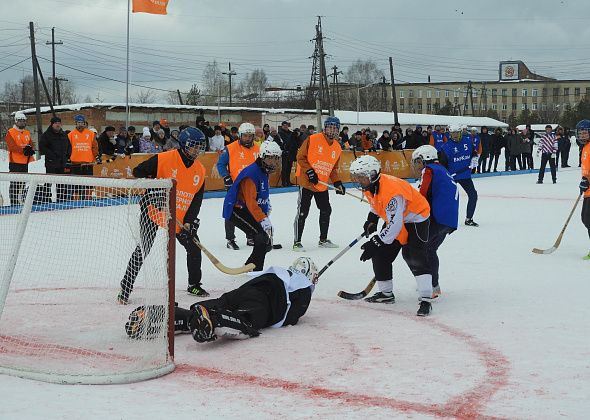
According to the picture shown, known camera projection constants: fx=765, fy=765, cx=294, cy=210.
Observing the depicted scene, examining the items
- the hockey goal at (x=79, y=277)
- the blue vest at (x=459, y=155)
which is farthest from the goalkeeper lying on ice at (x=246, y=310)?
the blue vest at (x=459, y=155)

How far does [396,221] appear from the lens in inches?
213

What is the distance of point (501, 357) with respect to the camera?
4.37m

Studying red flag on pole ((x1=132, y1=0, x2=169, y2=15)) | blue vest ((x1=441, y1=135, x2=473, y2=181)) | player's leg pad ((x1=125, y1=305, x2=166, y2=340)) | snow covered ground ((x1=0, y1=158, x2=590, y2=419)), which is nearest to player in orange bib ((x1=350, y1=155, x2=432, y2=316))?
snow covered ground ((x1=0, y1=158, x2=590, y2=419))

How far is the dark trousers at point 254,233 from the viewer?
257 inches

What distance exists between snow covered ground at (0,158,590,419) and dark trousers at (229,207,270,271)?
344mm

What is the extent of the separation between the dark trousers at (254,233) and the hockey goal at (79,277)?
3.89 ft

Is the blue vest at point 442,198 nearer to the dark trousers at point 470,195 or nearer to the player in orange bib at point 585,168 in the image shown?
the player in orange bib at point 585,168

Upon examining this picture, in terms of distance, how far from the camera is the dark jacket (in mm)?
12203

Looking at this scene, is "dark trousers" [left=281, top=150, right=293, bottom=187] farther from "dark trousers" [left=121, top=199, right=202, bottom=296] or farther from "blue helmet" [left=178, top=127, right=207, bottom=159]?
"blue helmet" [left=178, top=127, right=207, bottom=159]

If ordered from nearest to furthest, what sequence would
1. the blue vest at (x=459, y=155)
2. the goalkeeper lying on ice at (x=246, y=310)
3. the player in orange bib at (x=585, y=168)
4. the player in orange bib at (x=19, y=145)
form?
1. the goalkeeper lying on ice at (x=246, y=310)
2. the player in orange bib at (x=585, y=168)
3. the blue vest at (x=459, y=155)
4. the player in orange bib at (x=19, y=145)

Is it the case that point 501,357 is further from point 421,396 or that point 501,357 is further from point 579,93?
point 579,93

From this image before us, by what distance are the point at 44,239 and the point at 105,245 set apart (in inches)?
18.6

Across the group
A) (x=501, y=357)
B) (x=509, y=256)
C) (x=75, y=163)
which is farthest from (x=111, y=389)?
(x=75, y=163)

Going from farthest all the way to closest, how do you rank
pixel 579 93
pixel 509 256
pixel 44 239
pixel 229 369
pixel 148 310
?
pixel 579 93, pixel 509 256, pixel 44 239, pixel 148 310, pixel 229 369
